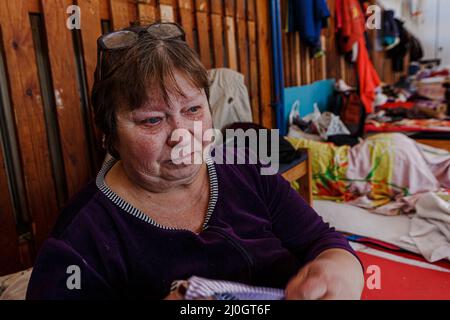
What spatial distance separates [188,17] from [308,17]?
68.1 inches

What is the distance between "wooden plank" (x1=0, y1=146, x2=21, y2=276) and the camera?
150 centimetres

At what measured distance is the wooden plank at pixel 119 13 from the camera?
76.0 inches

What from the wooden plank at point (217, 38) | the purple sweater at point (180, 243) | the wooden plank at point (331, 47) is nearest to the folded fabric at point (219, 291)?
the purple sweater at point (180, 243)

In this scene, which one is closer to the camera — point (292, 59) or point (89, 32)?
point (89, 32)

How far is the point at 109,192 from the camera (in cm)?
89

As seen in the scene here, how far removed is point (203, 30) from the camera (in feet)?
8.36

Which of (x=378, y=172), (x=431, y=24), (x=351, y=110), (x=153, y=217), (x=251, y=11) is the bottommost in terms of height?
(x=378, y=172)

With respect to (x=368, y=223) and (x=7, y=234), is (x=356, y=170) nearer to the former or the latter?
(x=368, y=223)

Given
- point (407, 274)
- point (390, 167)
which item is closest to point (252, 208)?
point (407, 274)

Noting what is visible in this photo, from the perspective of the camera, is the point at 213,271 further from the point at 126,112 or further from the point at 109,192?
the point at 126,112

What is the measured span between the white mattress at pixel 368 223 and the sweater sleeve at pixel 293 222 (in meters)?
0.96

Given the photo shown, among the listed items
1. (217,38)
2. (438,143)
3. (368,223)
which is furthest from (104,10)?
(438,143)

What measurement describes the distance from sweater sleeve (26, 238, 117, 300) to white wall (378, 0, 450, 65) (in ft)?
23.4

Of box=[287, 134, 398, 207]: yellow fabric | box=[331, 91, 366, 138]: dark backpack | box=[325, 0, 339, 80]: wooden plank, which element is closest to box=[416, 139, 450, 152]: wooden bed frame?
box=[331, 91, 366, 138]: dark backpack
